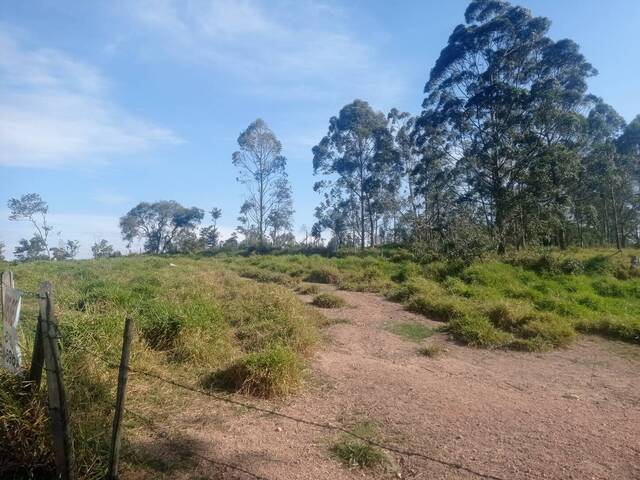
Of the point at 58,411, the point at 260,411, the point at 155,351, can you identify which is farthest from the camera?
the point at 155,351

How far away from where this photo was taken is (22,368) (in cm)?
351

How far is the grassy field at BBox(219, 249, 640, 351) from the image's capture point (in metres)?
7.66

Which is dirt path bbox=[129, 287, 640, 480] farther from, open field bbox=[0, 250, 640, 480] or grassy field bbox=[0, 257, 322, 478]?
grassy field bbox=[0, 257, 322, 478]

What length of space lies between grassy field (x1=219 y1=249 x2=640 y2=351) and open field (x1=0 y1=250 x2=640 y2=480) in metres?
0.06

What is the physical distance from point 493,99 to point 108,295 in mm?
16153

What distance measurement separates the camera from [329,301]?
9.66 meters

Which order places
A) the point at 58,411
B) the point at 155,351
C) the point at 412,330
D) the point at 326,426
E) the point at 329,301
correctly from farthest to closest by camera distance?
the point at 329,301
the point at 412,330
the point at 155,351
the point at 326,426
the point at 58,411

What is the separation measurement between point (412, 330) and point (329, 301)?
2140 millimetres

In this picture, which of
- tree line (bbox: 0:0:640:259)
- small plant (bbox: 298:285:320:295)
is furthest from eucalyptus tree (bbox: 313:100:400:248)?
small plant (bbox: 298:285:320:295)

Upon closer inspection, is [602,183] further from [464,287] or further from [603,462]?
[603,462]

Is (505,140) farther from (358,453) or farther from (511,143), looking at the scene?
(358,453)

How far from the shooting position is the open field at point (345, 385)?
3516mm

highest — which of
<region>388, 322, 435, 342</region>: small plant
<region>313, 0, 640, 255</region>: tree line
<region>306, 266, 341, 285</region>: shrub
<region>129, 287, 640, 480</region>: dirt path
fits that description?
<region>313, 0, 640, 255</region>: tree line

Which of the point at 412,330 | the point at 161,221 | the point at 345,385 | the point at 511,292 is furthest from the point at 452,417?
the point at 161,221
